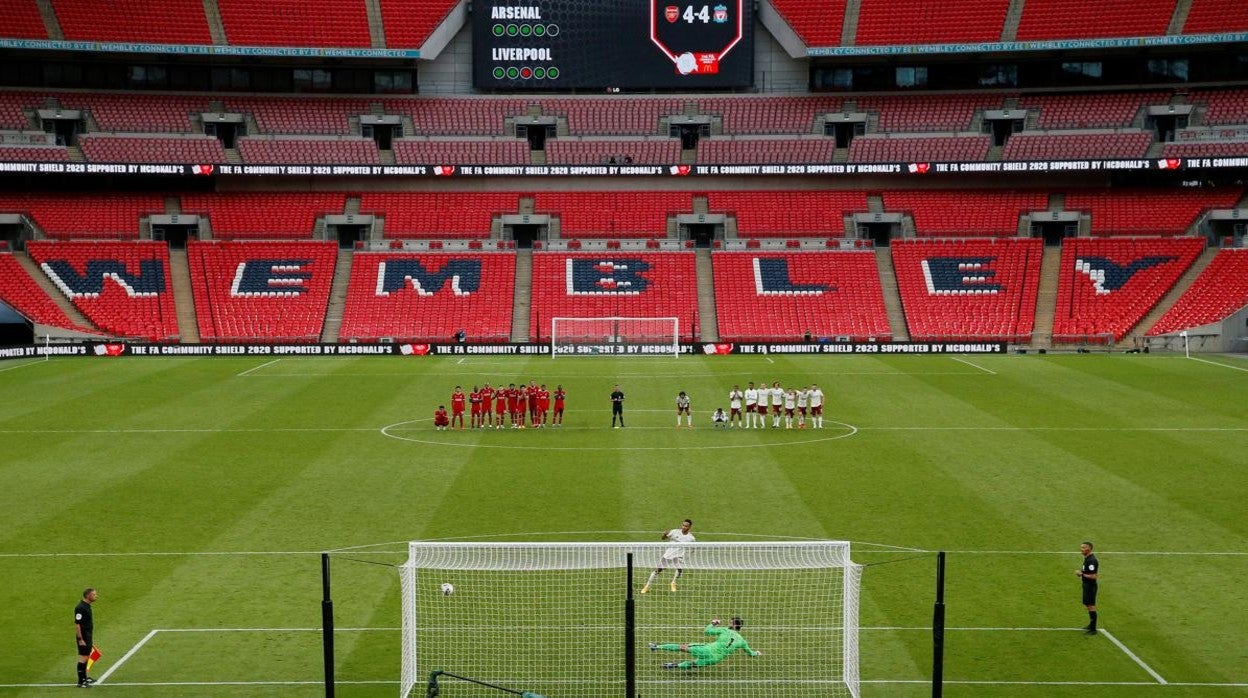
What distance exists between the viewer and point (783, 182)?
223 ft

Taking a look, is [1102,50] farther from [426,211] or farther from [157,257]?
[157,257]

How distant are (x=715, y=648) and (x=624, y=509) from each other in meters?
8.50

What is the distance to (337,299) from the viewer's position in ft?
197

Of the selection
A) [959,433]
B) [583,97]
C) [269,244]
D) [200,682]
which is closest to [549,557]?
[200,682]

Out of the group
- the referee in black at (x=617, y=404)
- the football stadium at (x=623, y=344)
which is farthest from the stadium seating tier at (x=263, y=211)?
the referee in black at (x=617, y=404)

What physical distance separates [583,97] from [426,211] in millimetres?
11365

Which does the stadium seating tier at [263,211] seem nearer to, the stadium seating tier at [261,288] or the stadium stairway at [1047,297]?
the stadium seating tier at [261,288]

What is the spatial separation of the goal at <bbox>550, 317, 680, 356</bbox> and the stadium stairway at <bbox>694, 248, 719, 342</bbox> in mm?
1331

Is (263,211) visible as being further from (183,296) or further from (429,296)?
(429,296)

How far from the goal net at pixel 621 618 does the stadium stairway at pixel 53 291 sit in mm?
42415

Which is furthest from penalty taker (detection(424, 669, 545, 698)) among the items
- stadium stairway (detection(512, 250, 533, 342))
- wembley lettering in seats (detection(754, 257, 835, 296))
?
wembley lettering in seats (detection(754, 257, 835, 296))

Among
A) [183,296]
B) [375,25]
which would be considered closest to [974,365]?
[183,296]

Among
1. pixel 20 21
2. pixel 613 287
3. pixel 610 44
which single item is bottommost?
pixel 613 287

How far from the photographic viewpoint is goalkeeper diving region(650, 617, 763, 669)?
53.6 ft
